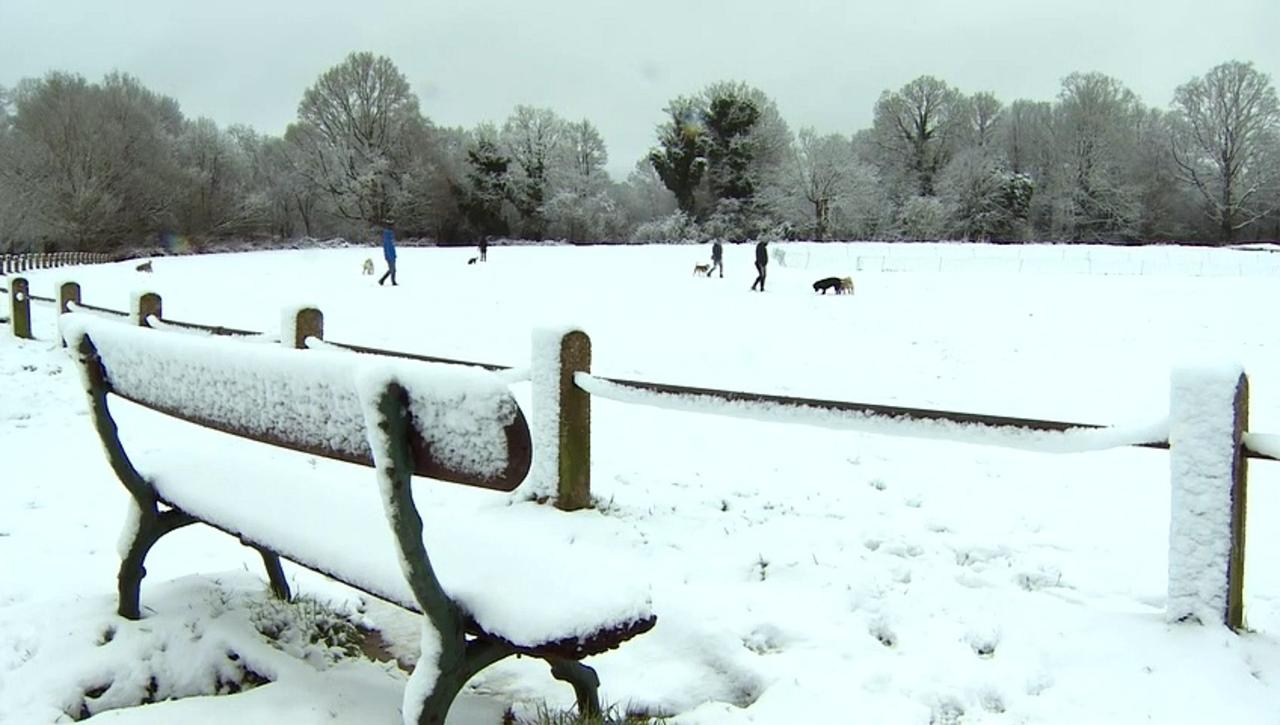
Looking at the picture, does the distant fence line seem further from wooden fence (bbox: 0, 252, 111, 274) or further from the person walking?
wooden fence (bbox: 0, 252, 111, 274)

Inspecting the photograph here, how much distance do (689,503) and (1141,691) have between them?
290 cm

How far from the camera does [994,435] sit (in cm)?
365

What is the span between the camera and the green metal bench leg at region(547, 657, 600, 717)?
2.59 meters

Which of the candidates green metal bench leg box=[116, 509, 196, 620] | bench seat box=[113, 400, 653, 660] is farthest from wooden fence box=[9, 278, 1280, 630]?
green metal bench leg box=[116, 509, 196, 620]

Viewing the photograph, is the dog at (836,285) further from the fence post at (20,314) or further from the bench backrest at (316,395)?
the bench backrest at (316,395)

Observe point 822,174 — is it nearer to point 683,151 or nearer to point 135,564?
point 683,151

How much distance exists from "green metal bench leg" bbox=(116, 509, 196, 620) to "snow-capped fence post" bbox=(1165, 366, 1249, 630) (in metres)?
3.64

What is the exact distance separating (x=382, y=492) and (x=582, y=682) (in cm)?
93

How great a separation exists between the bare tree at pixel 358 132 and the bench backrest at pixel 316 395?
192 ft

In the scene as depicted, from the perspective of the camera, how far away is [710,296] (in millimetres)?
23797

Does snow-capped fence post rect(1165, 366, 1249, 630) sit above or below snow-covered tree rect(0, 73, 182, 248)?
below

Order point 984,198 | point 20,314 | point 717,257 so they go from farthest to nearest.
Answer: point 984,198 < point 717,257 < point 20,314

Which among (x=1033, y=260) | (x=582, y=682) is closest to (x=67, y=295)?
(x=582, y=682)

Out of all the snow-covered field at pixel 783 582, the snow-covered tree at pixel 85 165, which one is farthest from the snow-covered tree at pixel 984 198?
the snow-covered tree at pixel 85 165
